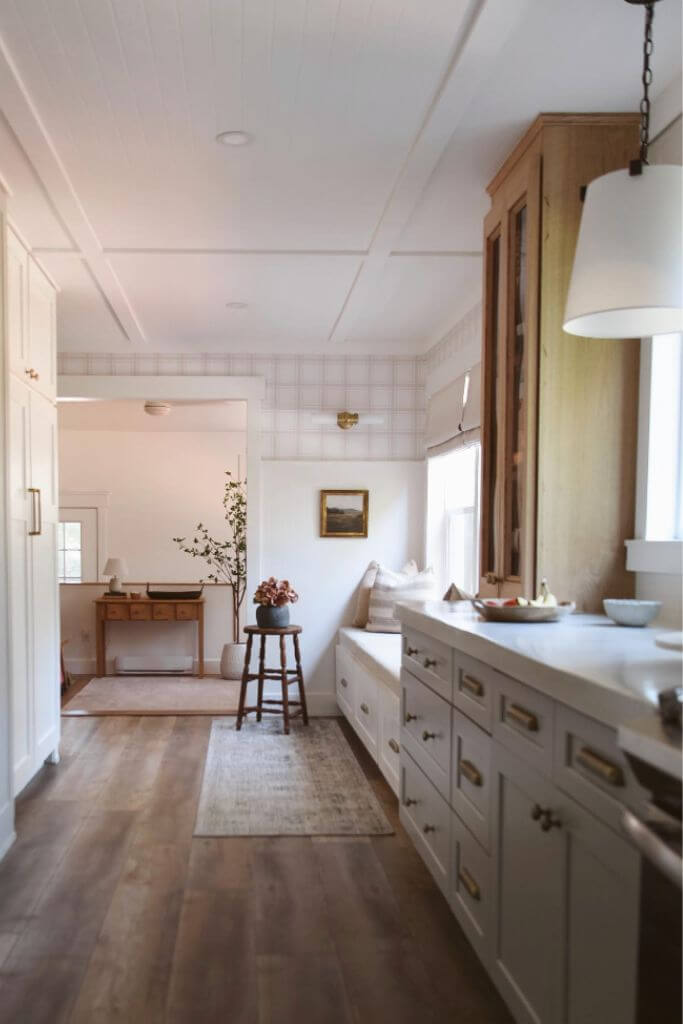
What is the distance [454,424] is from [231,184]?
218 centimetres

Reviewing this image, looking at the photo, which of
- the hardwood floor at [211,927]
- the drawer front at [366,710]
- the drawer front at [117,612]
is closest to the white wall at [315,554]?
the drawer front at [366,710]

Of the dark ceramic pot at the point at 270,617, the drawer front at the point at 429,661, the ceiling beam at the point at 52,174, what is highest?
the ceiling beam at the point at 52,174

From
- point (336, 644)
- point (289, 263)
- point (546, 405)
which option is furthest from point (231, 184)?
point (336, 644)

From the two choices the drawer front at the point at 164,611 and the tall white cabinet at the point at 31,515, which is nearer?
the tall white cabinet at the point at 31,515

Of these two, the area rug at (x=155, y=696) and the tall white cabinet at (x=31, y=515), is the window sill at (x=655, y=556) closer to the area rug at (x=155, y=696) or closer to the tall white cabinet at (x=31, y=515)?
the tall white cabinet at (x=31, y=515)

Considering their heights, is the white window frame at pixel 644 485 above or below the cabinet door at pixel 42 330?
below

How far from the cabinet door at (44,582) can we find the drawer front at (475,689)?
2.29 m

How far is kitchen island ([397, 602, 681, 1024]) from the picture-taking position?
1.31 m

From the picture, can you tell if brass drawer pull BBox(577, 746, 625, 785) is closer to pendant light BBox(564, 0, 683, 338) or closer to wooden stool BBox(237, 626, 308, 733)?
pendant light BBox(564, 0, 683, 338)

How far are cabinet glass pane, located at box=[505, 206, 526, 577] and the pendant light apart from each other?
2.82 ft

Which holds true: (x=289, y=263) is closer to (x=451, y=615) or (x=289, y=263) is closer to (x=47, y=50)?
(x=47, y=50)

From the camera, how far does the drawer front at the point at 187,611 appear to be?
23.8ft

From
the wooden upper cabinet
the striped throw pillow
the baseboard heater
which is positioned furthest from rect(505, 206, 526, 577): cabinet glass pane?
the baseboard heater

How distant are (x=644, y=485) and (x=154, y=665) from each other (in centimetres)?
565
